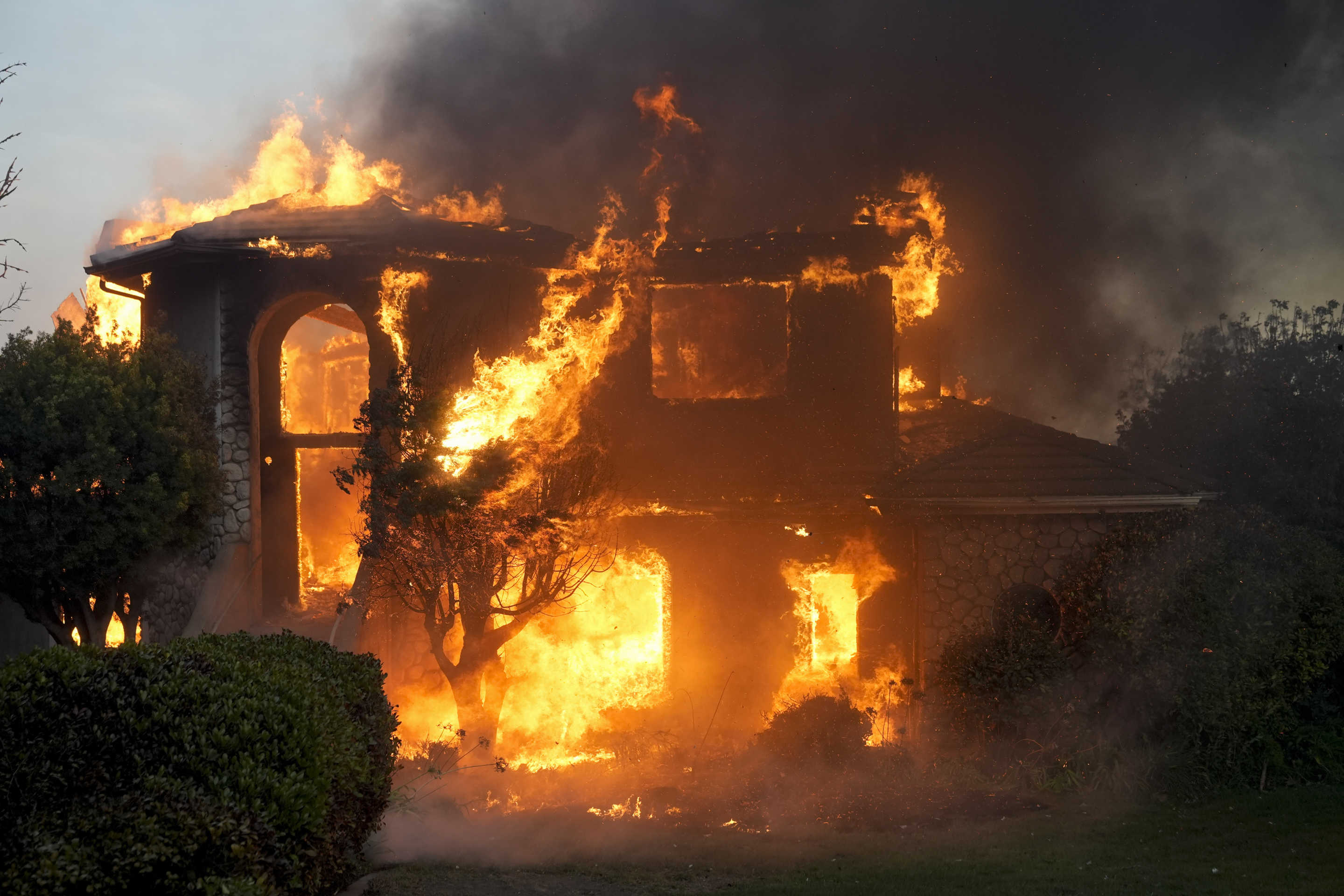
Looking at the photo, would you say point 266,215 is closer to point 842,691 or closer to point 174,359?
point 174,359

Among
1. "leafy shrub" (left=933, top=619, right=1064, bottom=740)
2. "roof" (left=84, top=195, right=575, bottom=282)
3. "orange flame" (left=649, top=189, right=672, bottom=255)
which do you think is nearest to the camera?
"leafy shrub" (left=933, top=619, right=1064, bottom=740)

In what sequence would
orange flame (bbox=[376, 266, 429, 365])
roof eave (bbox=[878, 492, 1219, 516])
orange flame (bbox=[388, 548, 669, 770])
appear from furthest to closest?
orange flame (bbox=[388, 548, 669, 770]) < orange flame (bbox=[376, 266, 429, 365]) < roof eave (bbox=[878, 492, 1219, 516])

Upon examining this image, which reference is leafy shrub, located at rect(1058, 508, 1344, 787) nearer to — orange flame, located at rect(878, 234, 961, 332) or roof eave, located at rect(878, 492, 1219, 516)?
roof eave, located at rect(878, 492, 1219, 516)

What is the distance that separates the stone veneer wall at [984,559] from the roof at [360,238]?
8062mm

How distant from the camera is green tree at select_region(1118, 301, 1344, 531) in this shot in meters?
18.0

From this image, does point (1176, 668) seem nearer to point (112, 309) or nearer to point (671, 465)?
point (671, 465)

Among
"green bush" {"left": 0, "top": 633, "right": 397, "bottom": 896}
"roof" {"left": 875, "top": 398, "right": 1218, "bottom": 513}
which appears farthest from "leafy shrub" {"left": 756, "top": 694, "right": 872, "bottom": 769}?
"green bush" {"left": 0, "top": 633, "right": 397, "bottom": 896}

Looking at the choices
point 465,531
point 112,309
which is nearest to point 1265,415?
point 465,531

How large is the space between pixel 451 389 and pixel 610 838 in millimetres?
6752

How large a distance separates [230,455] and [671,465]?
743 cm

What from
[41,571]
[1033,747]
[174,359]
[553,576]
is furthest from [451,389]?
[1033,747]

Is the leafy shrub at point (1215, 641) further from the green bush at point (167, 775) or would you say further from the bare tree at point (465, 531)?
the green bush at point (167, 775)

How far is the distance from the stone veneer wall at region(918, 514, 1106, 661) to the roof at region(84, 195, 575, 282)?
8062 millimetres

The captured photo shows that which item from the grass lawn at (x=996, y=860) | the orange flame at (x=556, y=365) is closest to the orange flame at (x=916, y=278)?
the orange flame at (x=556, y=365)
